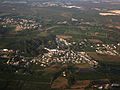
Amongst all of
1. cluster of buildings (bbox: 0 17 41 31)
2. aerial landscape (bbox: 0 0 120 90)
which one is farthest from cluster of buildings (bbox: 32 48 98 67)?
cluster of buildings (bbox: 0 17 41 31)

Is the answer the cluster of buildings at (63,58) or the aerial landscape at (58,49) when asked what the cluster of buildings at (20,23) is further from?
the cluster of buildings at (63,58)

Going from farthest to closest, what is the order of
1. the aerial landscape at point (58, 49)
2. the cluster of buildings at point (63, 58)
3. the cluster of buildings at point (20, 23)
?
the cluster of buildings at point (20, 23), the cluster of buildings at point (63, 58), the aerial landscape at point (58, 49)

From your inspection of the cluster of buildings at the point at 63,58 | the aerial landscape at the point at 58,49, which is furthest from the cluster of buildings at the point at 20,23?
the cluster of buildings at the point at 63,58

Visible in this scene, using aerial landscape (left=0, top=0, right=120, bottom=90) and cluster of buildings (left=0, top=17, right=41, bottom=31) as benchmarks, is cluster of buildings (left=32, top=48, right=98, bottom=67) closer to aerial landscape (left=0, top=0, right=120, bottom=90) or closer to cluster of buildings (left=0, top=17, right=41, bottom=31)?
aerial landscape (left=0, top=0, right=120, bottom=90)

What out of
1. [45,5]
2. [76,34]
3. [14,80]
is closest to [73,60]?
[14,80]

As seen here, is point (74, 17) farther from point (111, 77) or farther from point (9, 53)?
point (111, 77)

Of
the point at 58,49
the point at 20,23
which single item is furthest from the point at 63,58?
the point at 20,23

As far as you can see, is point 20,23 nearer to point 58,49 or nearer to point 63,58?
point 58,49
